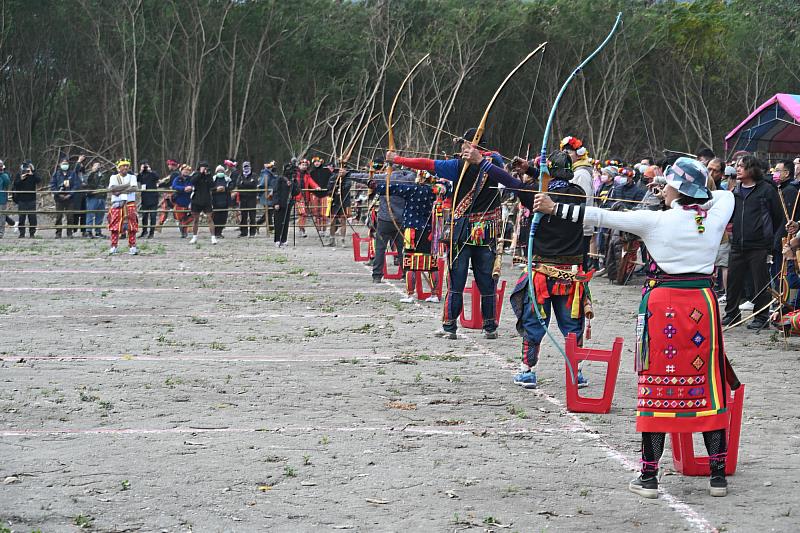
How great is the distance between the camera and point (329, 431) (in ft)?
22.2

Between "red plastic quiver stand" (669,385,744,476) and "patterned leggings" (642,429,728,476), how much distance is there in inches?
5.7

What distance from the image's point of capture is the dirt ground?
5215mm

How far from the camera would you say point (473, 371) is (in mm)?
8891

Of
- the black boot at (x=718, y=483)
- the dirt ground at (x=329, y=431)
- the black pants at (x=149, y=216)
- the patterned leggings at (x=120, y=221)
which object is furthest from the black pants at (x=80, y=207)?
the black boot at (x=718, y=483)

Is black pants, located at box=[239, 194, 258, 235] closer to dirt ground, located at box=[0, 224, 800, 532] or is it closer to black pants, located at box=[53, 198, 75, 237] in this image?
black pants, located at box=[53, 198, 75, 237]

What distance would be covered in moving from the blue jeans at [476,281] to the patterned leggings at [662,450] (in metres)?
4.41

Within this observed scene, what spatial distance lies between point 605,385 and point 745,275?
17.1ft

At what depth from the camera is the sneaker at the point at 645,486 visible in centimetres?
547

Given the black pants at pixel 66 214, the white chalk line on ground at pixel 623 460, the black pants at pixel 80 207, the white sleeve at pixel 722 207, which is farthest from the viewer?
the black pants at pixel 80 207

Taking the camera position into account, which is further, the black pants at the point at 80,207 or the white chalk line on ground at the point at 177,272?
the black pants at the point at 80,207

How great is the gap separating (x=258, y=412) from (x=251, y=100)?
37651 mm

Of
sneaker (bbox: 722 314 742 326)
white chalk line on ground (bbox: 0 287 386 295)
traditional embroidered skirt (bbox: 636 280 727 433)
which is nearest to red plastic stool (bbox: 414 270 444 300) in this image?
white chalk line on ground (bbox: 0 287 386 295)

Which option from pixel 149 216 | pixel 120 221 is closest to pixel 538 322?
pixel 120 221

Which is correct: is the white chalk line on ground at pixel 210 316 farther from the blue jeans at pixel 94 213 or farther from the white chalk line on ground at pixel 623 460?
the blue jeans at pixel 94 213
